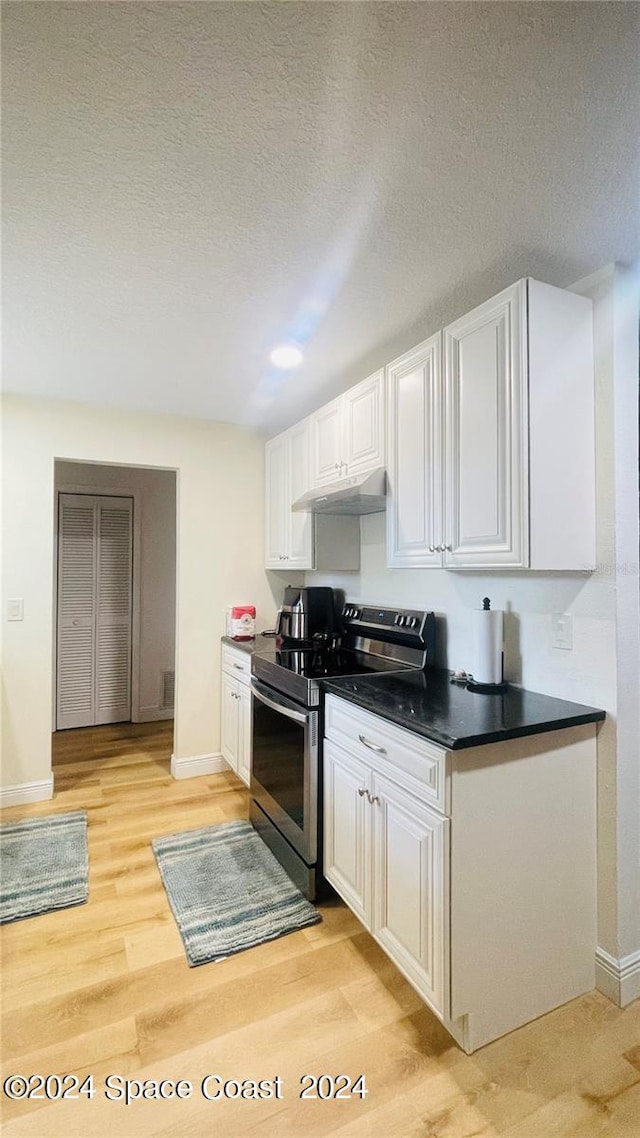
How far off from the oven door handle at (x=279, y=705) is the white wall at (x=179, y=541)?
3.24ft

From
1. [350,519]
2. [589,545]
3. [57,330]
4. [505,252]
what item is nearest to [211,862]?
[350,519]

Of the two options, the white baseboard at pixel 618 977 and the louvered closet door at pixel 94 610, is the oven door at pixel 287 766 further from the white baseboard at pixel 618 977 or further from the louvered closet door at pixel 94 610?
the louvered closet door at pixel 94 610

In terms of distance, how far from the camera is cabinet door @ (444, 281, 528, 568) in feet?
5.34

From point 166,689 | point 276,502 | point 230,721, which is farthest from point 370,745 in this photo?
point 166,689

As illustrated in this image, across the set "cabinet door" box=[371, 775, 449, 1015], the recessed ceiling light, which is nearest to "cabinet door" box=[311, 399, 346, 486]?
the recessed ceiling light

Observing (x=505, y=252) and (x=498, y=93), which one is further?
(x=505, y=252)

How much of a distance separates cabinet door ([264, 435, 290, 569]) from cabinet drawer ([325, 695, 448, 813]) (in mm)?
1567

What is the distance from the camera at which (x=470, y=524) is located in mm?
1822

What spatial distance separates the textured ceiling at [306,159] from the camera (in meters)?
0.99

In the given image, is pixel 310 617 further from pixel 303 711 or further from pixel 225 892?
pixel 225 892

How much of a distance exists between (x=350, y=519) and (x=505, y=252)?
168cm

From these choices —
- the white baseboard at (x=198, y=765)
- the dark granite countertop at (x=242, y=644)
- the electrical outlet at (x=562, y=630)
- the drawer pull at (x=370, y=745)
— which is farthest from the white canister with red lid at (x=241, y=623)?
the electrical outlet at (x=562, y=630)

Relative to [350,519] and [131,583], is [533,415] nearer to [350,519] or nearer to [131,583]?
[350,519]

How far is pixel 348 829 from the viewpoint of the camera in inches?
74.9
